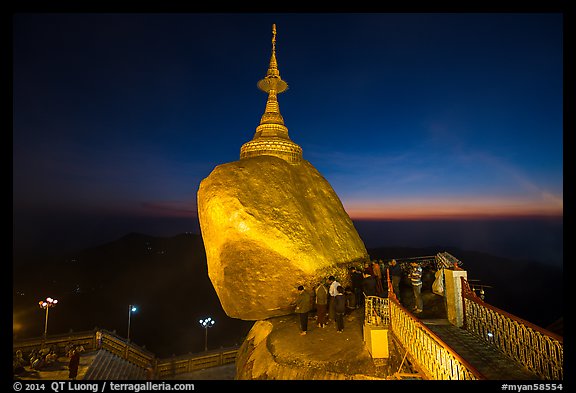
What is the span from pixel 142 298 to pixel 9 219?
140ft

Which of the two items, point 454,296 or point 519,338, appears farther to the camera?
point 454,296

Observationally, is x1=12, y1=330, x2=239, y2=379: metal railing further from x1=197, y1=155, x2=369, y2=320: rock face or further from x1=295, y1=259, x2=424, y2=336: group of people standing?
x1=295, y1=259, x2=424, y2=336: group of people standing

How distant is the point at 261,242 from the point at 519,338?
27.8ft

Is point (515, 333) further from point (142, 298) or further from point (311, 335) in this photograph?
point (142, 298)

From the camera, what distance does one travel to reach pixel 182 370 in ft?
64.1

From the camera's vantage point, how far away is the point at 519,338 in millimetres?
5758

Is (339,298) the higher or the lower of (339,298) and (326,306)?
the higher

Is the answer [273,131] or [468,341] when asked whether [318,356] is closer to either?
[468,341]

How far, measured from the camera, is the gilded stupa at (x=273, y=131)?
56.9ft

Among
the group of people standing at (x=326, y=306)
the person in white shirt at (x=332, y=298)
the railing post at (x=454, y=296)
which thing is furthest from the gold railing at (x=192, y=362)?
the railing post at (x=454, y=296)

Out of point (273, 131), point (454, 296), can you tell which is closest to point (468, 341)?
point (454, 296)

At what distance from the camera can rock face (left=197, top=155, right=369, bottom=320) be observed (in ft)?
37.9

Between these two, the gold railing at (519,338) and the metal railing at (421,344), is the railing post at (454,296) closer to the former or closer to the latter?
the gold railing at (519,338)
